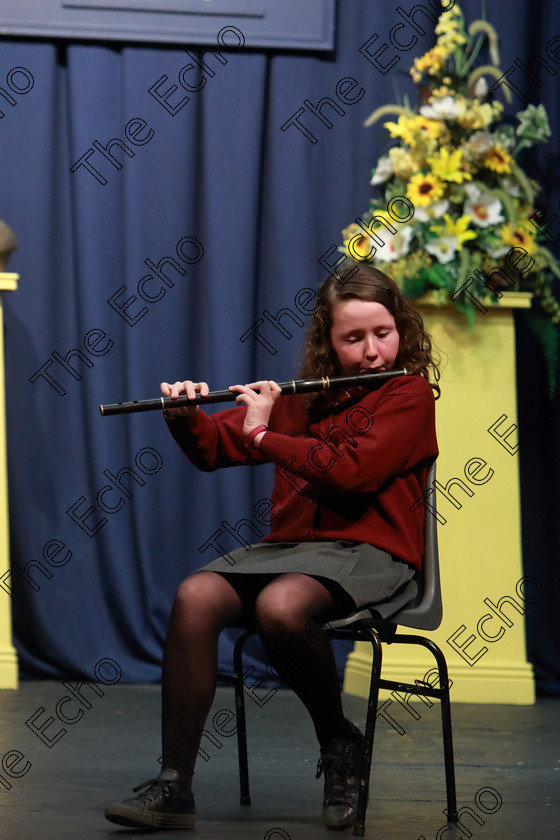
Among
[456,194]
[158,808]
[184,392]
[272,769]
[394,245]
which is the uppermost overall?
[456,194]

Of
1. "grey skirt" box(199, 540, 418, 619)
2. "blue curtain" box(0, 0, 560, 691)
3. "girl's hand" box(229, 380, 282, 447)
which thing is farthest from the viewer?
"blue curtain" box(0, 0, 560, 691)

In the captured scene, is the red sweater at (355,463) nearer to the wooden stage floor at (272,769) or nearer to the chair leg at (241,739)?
the chair leg at (241,739)

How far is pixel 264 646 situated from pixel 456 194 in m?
1.59

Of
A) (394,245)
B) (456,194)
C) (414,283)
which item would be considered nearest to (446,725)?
(414,283)

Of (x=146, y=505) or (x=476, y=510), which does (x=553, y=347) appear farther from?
(x=146, y=505)

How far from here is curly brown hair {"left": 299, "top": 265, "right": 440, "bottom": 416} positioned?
1814mm

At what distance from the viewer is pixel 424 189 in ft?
9.07

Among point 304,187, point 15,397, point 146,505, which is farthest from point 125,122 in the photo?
point 146,505

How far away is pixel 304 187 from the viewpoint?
3125 millimetres

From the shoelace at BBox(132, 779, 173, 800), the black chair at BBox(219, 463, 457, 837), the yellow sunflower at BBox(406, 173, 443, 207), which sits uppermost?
the yellow sunflower at BBox(406, 173, 443, 207)

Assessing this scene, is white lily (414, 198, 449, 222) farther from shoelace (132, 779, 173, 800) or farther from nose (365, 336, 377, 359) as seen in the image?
shoelace (132, 779, 173, 800)

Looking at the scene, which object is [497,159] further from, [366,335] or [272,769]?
[272,769]

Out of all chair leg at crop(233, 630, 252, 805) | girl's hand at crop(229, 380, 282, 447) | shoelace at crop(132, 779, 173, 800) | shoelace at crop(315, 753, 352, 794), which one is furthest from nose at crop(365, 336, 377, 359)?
shoelace at crop(132, 779, 173, 800)

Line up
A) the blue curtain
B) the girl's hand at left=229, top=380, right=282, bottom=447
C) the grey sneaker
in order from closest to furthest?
1. the grey sneaker
2. the girl's hand at left=229, top=380, right=282, bottom=447
3. the blue curtain
